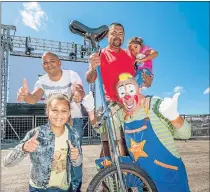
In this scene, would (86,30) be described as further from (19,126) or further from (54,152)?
(19,126)

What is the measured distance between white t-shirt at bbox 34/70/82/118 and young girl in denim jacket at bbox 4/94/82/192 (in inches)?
7.1

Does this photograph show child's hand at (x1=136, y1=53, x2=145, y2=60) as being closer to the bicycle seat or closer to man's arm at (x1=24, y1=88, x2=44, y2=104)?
the bicycle seat

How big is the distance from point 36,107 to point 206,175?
1051cm

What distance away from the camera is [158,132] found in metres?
2.08

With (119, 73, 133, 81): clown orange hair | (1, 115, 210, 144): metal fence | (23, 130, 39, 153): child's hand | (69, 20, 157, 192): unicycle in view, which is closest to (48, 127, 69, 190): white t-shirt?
(23, 130, 39, 153): child's hand

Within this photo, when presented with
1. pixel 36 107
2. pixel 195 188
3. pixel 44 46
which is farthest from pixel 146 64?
pixel 44 46

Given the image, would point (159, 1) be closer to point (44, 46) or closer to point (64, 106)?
point (64, 106)

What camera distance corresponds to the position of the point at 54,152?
6.53 ft

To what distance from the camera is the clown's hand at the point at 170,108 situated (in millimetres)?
1938

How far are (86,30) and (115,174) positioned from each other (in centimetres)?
110

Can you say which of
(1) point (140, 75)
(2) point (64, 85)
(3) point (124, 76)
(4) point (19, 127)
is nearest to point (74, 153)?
(2) point (64, 85)

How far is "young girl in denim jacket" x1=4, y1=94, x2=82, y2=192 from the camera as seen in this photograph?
76.9 inches

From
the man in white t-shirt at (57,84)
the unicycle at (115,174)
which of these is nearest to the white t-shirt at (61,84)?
the man in white t-shirt at (57,84)

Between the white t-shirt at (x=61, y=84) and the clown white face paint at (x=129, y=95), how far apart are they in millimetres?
382
